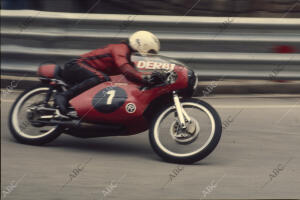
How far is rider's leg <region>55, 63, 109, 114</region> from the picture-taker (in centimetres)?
643

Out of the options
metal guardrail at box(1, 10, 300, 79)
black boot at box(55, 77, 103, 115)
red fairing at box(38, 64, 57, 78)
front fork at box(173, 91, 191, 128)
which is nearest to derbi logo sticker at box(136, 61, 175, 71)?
front fork at box(173, 91, 191, 128)

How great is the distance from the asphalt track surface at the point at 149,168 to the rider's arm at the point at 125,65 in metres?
0.74

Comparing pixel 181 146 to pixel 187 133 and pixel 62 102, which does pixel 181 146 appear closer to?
pixel 187 133

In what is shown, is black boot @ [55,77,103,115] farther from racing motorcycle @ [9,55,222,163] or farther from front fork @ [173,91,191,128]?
front fork @ [173,91,191,128]

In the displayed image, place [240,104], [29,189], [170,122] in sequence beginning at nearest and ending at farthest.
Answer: [29,189] < [170,122] < [240,104]

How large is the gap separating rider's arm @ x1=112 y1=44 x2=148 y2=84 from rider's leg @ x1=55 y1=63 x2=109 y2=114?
283 millimetres

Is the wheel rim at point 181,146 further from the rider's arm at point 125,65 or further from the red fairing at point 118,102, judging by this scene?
the rider's arm at point 125,65

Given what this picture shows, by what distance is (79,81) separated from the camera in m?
6.55

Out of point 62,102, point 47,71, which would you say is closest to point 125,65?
point 62,102

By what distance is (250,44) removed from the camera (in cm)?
856

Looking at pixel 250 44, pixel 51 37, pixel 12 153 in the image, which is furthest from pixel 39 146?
pixel 250 44

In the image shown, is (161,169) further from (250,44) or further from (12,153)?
(250,44)

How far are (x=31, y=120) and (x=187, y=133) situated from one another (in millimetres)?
1532

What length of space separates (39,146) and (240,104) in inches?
110
